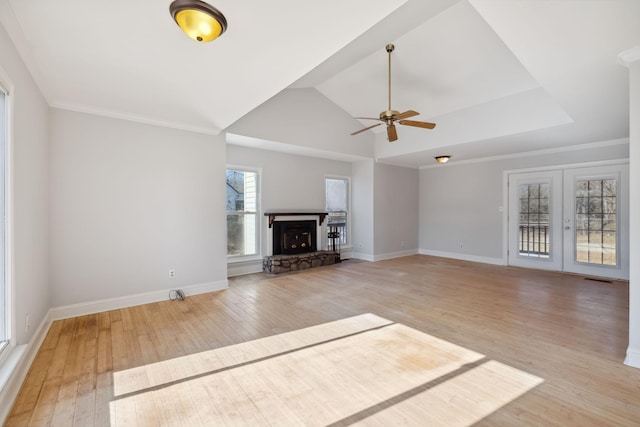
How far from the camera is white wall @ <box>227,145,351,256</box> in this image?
583 cm

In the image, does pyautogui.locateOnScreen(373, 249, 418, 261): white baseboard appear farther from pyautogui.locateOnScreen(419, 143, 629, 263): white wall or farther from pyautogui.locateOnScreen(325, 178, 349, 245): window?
pyautogui.locateOnScreen(325, 178, 349, 245): window

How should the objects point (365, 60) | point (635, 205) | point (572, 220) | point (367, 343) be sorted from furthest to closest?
point (572, 220)
point (365, 60)
point (367, 343)
point (635, 205)

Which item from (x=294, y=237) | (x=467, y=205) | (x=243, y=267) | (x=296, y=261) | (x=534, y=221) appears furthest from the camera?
(x=467, y=205)

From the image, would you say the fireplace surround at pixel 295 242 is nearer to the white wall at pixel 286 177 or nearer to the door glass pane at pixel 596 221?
the white wall at pixel 286 177

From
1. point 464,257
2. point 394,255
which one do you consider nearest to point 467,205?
point 464,257

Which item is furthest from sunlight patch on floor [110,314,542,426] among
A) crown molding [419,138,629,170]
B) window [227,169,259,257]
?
crown molding [419,138,629,170]

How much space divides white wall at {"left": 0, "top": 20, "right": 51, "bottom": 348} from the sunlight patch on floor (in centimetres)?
120

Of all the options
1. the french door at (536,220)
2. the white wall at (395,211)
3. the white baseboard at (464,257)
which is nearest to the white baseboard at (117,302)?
the white wall at (395,211)

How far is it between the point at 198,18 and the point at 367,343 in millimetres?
3037

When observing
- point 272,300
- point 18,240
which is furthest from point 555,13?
point 18,240

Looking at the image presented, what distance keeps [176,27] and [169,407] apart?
110 inches

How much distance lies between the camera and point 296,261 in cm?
606

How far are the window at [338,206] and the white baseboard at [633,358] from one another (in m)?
5.39

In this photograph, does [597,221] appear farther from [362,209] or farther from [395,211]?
[362,209]
